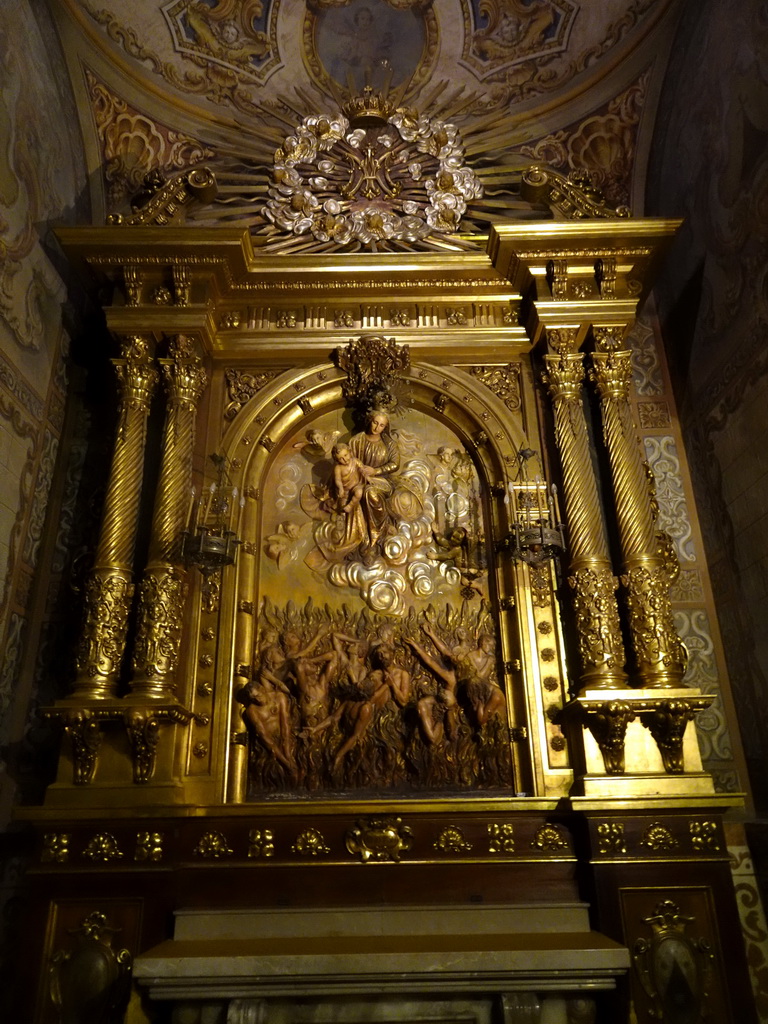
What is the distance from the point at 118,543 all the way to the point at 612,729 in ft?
12.5

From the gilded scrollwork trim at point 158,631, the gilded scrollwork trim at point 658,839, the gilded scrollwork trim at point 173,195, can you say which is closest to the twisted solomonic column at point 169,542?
the gilded scrollwork trim at point 158,631

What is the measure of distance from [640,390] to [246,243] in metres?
3.81

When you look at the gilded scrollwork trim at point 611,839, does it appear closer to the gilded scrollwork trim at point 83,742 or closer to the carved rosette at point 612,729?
the carved rosette at point 612,729

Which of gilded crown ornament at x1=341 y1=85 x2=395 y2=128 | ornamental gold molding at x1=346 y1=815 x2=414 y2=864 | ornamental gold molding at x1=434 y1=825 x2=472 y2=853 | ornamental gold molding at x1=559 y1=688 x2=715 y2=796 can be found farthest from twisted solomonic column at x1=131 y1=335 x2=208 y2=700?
gilded crown ornament at x1=341 y1=85 x2=395 y2=128

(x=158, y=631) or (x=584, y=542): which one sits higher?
(x=584, y=542)

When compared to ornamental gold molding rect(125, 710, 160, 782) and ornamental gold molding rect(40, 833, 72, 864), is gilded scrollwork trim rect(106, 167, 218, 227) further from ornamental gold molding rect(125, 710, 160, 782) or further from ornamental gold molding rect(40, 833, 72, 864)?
ornamental gold molding rect(40, 833, 72, 864)

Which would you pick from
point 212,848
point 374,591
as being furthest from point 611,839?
point 212,848

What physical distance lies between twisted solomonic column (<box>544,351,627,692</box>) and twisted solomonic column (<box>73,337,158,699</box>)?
334 cm

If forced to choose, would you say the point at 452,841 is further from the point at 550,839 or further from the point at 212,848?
the point at 212,848

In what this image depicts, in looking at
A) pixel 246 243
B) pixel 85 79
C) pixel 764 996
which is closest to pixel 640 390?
pixel 246 243

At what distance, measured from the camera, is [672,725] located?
516 cm

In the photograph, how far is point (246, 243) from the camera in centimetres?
655

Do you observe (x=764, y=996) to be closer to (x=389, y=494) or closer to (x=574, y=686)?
(x=574, y=686)

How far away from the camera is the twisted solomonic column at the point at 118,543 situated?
538 centimetres
